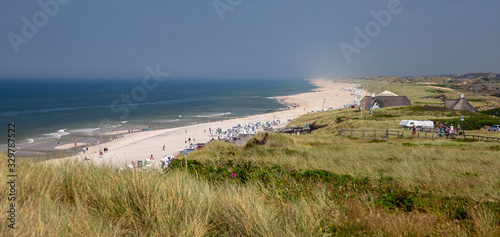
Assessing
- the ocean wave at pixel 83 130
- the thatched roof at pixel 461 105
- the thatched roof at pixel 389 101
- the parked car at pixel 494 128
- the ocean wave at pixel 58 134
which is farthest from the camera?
the thatched roof at pixel 389 101

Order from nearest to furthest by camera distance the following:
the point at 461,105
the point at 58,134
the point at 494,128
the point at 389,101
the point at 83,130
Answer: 1. the point at 494,128
2. the point at 461,105
3. the point at 58,134
4. the point at 83,130
5. the point at 389,101

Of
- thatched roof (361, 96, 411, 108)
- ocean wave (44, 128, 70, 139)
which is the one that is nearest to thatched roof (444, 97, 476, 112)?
thatched roof (361, 96, 411, 108)

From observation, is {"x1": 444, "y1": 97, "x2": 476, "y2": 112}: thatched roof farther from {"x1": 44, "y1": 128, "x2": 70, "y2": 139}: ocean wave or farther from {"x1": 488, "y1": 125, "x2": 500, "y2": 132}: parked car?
{"x1": 44, "y1": 128, "x2": 70, "y2": 139}: ocean wave

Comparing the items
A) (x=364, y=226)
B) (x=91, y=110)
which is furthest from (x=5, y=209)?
(x=91, y=110)

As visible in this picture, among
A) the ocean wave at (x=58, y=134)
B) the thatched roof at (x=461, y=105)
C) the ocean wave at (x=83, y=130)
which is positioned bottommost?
the ocean wave at (x=58, y=134)

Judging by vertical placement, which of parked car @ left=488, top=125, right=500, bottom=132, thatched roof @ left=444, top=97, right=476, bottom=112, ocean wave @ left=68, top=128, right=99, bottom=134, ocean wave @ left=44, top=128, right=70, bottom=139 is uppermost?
thatched roof @ left=444, top=97, right=476, bottom=112

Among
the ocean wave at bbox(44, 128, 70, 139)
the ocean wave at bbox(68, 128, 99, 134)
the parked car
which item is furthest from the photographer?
the ocean wave at bbox(68, 128, 99, 134)

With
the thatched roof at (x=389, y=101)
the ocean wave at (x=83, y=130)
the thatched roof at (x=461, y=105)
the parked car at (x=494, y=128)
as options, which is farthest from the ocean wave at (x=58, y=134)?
the thatched roof at (x=461, y=105)

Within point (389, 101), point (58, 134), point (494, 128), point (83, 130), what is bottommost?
point (58, 134)

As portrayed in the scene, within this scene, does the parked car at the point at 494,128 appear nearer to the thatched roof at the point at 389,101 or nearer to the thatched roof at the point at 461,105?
the thatched roof at the point at 461,105

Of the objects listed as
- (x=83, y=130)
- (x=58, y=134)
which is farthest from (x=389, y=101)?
A: (x=58, y=134)

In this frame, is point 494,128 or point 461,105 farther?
point 461,105

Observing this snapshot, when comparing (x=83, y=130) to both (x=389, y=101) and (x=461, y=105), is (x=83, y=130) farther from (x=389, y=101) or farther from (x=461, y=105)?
(x=461, y=105)

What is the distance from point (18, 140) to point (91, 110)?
114 ft
